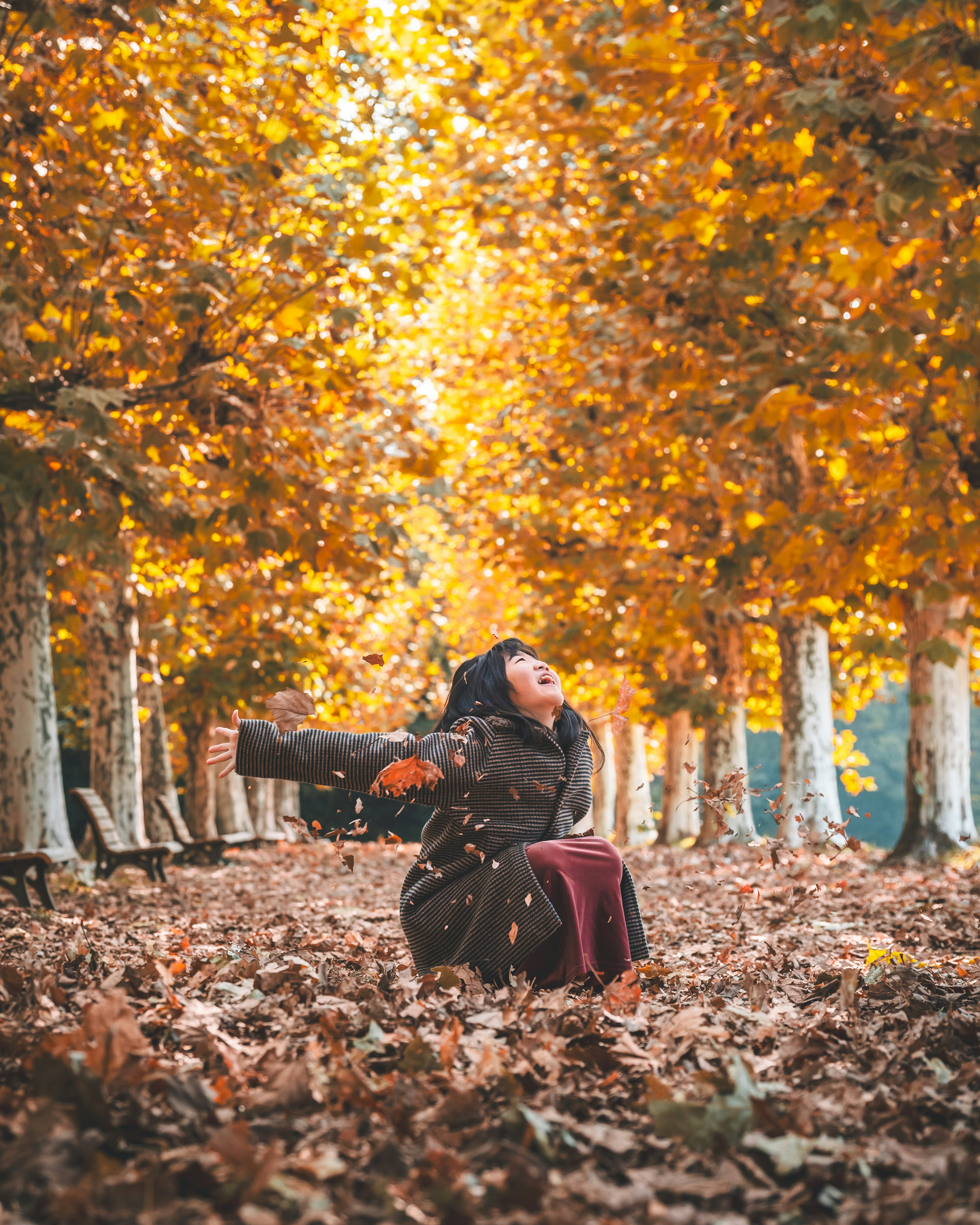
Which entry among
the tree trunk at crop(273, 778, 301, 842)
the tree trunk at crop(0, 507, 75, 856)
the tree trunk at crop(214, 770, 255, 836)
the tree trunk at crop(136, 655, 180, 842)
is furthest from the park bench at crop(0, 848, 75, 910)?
the tree trunk at crop(273, 778, 301, 842)

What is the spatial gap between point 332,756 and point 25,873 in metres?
4.80

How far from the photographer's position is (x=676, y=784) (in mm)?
18562

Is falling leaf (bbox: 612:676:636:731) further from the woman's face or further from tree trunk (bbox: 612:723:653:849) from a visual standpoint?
tree trunk (bbox: 612:723:653:849)

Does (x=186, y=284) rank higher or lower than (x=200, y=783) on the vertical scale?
higher

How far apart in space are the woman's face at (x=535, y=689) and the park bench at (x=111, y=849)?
7598 mm

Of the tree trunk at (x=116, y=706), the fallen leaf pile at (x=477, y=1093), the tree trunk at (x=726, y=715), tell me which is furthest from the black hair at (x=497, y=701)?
the tree trunk at (x=726, y=715)

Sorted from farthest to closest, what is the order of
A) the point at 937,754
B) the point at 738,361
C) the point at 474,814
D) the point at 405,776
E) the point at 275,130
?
the point at 937,754 < the point at 738,361 < the point at 275,130 < the point at 474,814 < the point at 405,776

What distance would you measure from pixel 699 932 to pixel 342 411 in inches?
253

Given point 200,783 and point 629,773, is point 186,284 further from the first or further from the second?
point 200,783

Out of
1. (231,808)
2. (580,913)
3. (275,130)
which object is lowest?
(231,808)

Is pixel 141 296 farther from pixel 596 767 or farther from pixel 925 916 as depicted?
pixel 925 916

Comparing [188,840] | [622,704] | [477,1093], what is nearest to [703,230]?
[622,704]

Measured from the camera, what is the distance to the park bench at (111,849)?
35.7ft

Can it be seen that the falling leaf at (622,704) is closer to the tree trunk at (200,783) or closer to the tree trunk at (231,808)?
the tree trunk at (200,783)
